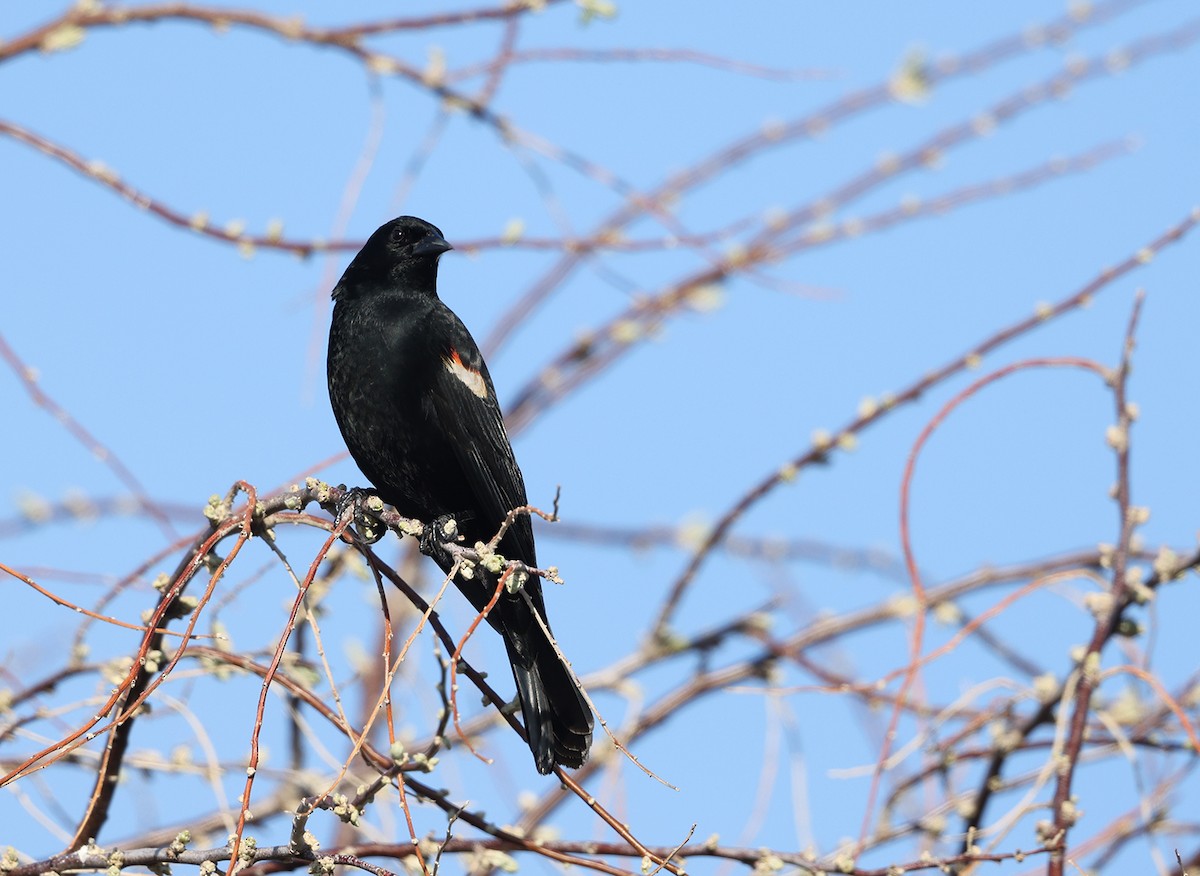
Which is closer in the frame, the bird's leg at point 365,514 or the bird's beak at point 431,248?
the bird's leg at point 365,514

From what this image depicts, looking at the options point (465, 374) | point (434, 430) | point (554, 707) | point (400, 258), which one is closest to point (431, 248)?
point (400, 258)

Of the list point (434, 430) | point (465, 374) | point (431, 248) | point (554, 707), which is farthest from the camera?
point (431, 248)

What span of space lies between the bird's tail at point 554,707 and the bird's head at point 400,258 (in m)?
1.35

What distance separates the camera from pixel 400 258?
14.4ft

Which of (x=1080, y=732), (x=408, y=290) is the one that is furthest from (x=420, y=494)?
(x=1080, y=732)

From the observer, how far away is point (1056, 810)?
2875 millimetres

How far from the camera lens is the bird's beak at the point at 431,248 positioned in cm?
439

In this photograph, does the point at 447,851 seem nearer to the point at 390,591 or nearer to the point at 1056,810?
the point at 1056,810

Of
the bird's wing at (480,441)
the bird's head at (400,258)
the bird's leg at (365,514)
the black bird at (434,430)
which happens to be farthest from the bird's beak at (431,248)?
the bird's leg at (365,514)

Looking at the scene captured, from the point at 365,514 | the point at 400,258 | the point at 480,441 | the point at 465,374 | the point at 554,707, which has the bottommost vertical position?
the point at 554,707

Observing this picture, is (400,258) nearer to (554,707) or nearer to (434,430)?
(434,430)

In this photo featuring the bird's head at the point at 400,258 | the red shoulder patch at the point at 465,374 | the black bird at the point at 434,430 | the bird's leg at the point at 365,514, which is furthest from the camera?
the bird's head at the point at 400,258

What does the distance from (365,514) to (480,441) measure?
0.47 metres

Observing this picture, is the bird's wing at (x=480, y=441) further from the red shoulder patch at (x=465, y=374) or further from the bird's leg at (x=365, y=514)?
the bird's leg at (x=365, y=514)
